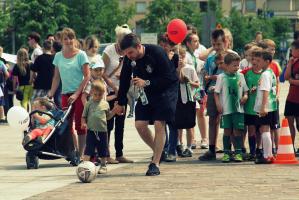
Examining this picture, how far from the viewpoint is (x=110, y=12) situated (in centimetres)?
7475

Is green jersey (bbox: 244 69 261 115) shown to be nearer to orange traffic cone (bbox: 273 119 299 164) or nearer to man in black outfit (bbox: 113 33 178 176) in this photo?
orange traffic cone (bbox: 273 119 299 164)

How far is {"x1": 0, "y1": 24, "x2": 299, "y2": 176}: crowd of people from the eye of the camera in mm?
13289

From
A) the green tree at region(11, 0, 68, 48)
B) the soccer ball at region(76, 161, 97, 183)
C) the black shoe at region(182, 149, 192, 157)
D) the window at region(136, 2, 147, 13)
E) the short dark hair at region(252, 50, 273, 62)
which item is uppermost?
the window at region(136, 2, 147, 13)

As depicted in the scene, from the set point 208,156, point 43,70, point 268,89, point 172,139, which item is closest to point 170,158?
point 172,139

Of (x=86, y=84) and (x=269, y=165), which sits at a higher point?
(x=86, y=84)

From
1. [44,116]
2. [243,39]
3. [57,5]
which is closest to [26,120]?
[44,116]

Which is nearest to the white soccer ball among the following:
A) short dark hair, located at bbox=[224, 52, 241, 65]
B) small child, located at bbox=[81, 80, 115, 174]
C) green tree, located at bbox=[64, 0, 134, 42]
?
small child, located at bbox=[81, 80, 115, 174]

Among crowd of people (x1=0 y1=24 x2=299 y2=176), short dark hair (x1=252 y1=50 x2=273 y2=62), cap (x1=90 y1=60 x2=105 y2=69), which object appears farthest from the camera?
cap (x1=90 y1=60 x2=105 y2=69)

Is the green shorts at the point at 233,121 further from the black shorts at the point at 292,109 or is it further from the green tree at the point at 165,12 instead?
the green tree at the point at 165,12

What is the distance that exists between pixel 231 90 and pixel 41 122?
2.59 meters

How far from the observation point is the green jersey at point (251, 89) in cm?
1480

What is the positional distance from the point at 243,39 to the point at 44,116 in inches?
3042

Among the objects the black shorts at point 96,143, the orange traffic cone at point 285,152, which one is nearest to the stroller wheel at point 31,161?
the black shorts at point 96,143

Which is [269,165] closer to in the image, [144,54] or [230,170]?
[230,170]
